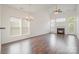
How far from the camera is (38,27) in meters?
3.31

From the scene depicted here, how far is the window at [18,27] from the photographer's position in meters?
3.09

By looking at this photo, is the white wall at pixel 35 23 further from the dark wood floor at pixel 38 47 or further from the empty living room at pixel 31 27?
the dark wood floor at pixel 38 47

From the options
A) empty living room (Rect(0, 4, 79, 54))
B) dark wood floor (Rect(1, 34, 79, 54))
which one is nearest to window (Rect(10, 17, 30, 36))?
empty living room (Rect(0, 4, 79, 54))

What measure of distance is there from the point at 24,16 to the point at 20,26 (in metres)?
0.37

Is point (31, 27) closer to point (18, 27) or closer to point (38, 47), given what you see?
point (18, 27)

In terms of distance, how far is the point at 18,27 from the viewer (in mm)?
3121

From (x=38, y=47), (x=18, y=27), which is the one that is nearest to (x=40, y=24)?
(x=18, y=27)

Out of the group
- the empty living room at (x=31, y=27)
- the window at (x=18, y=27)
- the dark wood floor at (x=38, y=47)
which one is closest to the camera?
the empty living room at (x=31, y=27)

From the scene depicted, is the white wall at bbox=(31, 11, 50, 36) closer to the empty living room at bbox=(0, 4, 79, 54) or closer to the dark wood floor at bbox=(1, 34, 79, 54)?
the empty living room at bbox=(0, 4, 79, 54)

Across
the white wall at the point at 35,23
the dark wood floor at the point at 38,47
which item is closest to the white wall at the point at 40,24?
the white wall at the point at 35,23

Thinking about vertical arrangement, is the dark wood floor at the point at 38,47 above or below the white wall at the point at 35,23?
below

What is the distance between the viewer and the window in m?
3.09

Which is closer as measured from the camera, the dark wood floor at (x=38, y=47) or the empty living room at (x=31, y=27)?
the empty living room at (x=31, y=27)
